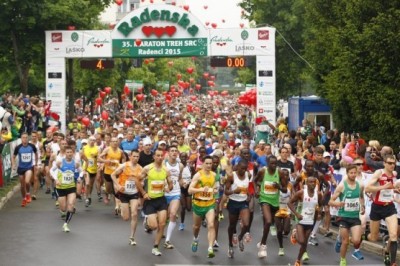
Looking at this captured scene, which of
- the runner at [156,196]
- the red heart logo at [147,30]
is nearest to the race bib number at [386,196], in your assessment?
the runner at [156,196]

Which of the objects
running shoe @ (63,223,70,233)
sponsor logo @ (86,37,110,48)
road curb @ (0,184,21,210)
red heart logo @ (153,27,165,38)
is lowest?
running shoe @ (63,223,70,233)

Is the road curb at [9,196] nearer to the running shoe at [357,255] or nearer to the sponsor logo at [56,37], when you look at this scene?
the running shoe at [357,255]

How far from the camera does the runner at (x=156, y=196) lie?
14.0m

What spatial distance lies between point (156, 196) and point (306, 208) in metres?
2.60

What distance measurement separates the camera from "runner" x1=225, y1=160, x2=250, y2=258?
1365 cm

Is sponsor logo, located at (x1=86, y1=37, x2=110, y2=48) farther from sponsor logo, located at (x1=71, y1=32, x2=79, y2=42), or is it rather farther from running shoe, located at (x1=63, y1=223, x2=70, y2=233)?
running shoe, located at (x1=63, y1=223, x2=70, y2=233)

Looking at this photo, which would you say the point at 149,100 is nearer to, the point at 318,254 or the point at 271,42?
the point at 271,42

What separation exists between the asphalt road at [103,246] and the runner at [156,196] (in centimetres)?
53

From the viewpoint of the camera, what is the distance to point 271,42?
30.8 meters

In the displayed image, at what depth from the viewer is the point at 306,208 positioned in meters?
13.0

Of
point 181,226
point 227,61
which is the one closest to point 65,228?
point 181,226

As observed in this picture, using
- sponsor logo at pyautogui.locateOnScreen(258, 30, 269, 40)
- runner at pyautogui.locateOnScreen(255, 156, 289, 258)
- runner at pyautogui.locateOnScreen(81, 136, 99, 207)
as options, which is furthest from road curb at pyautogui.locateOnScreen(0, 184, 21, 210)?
sponsor logo at pyautogui.locateOnScreen(258, 30, 269, 40)

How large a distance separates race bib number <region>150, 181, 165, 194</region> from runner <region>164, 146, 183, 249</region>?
0.51 meters

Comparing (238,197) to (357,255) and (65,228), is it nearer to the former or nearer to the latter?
(357,255)
